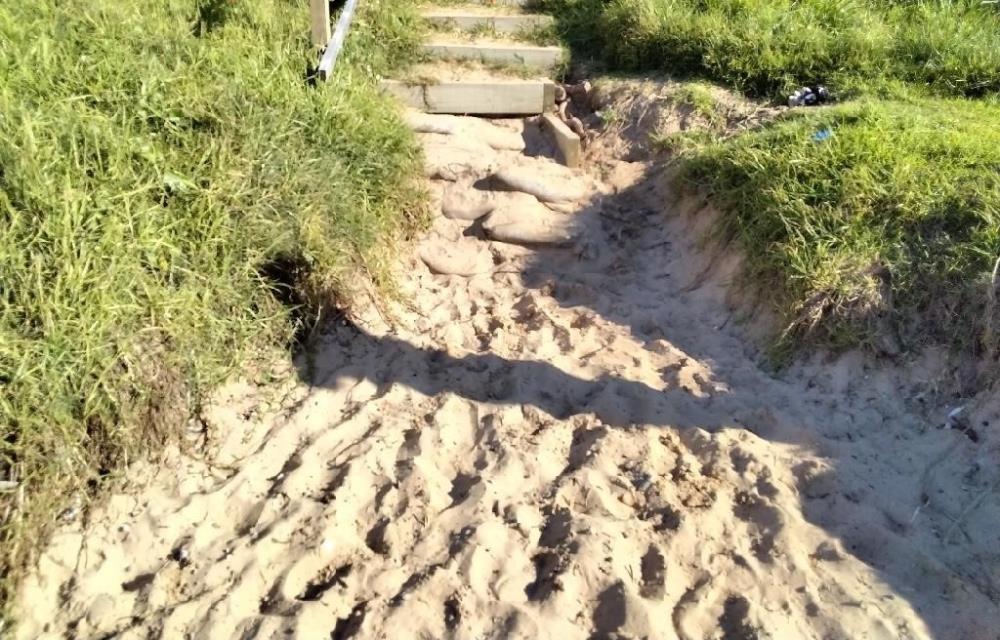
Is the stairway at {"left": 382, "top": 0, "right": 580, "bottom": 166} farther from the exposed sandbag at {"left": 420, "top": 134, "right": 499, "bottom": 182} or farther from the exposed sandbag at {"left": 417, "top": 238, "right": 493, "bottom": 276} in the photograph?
the exposed sandbag at {"left": 417, "top": 238, "right": 493, "bottom": 276}

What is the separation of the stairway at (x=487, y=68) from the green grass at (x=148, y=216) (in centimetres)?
89

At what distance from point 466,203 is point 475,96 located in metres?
1.09

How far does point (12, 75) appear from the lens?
4066mm

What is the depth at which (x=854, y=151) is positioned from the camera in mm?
4684

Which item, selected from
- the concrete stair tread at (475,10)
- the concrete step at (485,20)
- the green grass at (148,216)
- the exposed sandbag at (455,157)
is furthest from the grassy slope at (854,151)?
the green grass at (148,216)

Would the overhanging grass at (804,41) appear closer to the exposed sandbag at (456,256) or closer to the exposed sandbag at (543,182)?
the exposed sandbag at (543,182)

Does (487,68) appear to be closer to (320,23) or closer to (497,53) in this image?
(497,53)

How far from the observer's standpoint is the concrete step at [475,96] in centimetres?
607

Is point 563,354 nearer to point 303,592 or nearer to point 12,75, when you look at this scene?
point 303,592

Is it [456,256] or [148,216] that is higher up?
[148,216]

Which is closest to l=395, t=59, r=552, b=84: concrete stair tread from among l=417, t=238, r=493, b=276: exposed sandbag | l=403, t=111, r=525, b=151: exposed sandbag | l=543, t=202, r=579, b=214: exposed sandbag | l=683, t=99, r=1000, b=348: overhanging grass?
l=403, t=111, r=525, b=151: exposed sandbag

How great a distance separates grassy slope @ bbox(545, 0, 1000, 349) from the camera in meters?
4.09

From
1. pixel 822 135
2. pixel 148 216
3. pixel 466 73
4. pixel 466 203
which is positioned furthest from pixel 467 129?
pixel 148 216

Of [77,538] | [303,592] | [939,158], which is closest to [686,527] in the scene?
[303,592]
